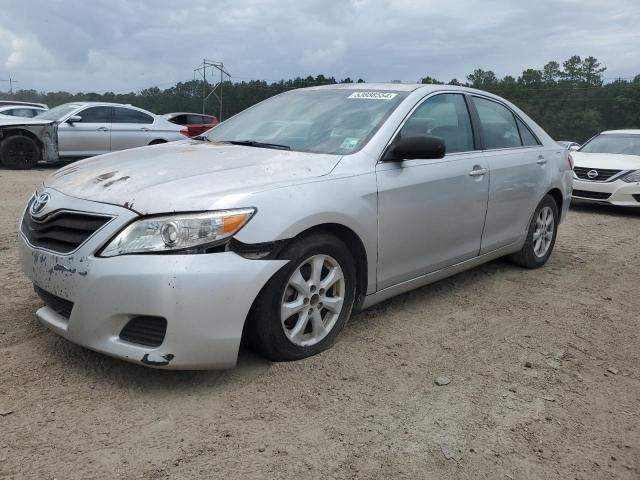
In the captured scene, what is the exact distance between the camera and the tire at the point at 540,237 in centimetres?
517

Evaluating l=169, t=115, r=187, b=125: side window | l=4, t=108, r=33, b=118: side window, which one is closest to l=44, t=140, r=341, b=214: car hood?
l=4, t=108, r=33, b=118: side window

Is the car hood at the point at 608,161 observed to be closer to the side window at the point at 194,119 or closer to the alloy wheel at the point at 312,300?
the alloy wheel at the point at 312,300

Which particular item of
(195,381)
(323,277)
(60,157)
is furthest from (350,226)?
(60,157)

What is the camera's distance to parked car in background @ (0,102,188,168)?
1206 centimetres

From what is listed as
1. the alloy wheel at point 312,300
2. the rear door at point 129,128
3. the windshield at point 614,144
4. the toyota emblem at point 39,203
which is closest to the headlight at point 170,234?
the alloy wheel at point 312,300

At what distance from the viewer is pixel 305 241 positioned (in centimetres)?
301

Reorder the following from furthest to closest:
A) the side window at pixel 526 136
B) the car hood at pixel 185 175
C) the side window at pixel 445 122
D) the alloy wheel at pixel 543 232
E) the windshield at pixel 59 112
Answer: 1. the windshield at pixel 59 112
2. the alloy wheel at pixel 543 232
3. the side window at pixel 526 136
4. the side window at pixel 445 122
5. the car hood at pixel 185 175

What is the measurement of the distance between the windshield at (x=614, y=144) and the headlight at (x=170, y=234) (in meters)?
9.45

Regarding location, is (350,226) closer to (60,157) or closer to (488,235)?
(488,235)

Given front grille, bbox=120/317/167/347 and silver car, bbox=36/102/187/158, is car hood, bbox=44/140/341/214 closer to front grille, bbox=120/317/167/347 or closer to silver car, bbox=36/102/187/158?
front grille, bbox=120/317/167/347

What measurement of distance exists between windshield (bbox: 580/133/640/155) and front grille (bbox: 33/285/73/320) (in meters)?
9.88

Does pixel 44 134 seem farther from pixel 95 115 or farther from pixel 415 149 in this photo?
pixel 415 149

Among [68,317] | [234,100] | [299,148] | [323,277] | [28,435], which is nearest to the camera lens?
[28,435]

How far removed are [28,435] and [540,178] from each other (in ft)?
14.2
